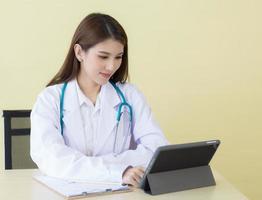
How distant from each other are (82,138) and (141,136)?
0.79ft

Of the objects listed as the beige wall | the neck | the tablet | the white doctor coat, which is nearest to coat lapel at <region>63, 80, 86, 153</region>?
the white doctor coat

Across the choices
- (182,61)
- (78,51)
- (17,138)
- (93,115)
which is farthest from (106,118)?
(182,61)

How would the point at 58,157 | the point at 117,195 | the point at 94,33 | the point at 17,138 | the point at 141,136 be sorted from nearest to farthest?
1. the point at 117,195
2. the point at 58,157
3. the point at 94,33
4. the point at 141,136
5. the point at 17,138

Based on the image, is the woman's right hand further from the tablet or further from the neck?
the neck

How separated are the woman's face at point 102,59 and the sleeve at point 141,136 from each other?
17 cm

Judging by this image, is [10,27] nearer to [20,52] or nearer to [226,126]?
[20,52]

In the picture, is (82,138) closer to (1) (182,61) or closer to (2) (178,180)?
(2) (178,180)

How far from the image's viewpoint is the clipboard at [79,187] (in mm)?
1403

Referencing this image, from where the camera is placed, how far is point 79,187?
1486 millimetres

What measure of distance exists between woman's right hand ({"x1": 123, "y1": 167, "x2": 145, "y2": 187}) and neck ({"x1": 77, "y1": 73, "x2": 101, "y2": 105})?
0.42m

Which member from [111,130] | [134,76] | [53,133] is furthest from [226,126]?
[53,133]

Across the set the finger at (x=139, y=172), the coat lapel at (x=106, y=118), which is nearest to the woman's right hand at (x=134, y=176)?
the finger at (x=139, y=172)

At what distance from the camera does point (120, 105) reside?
6.01 ft

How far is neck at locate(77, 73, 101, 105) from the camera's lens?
6.03 feet
